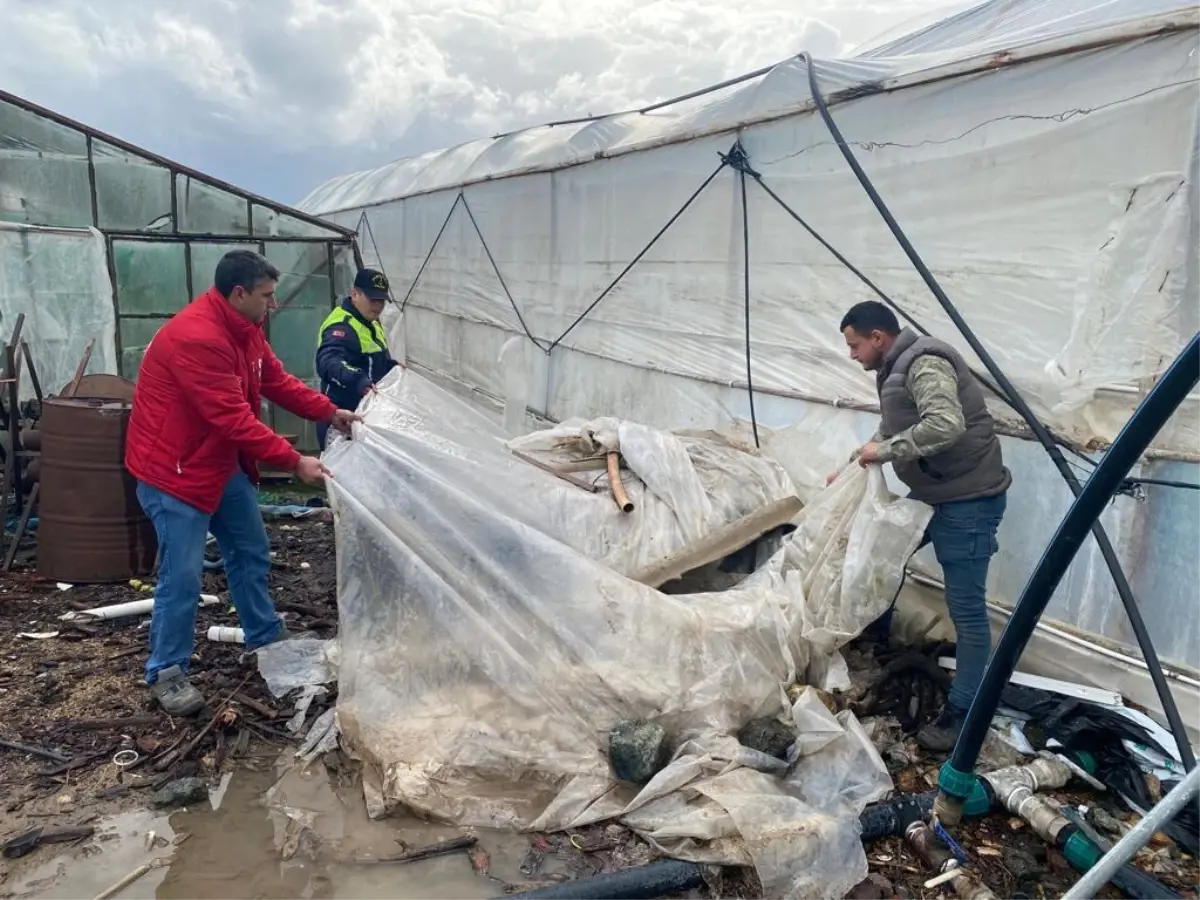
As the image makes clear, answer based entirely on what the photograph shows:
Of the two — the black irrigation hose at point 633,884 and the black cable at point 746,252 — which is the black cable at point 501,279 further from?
the black irrigation hose at point 633,884

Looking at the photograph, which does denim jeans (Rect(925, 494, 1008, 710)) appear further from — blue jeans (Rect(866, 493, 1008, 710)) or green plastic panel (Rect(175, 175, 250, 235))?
green plastic panel (Rect(175, 175, 250, 235))

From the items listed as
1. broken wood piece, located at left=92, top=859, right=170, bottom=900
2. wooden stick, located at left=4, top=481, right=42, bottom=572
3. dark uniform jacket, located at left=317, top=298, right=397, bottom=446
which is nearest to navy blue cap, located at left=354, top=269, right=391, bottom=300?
dark uniform jacket, located at left=317, top=298, right=397, bottom=446

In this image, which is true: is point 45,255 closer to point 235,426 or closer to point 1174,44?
point 235,426

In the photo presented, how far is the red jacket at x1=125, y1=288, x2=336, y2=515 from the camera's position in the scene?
3.25 meters

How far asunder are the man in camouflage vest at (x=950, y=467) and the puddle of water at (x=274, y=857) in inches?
69.0

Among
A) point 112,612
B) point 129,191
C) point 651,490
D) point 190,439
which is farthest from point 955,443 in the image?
point 129,191

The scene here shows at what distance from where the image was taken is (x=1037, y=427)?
11.1ft

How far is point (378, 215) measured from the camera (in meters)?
12.5

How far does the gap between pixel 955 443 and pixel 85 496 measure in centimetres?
445

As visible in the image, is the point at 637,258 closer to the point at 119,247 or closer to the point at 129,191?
the point at 119,247

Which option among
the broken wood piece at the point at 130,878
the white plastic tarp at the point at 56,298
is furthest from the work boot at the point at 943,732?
the white plastic tarp at the point at 56,298

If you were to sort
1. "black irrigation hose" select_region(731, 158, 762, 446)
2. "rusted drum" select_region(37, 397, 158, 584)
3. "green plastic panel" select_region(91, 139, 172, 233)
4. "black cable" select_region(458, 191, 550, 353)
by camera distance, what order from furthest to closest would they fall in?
"black cable" select_region(458, 191, 550, 353) < "green plastic panel" select_region(91, 139, 172, 233) < "black irrigation hose" select_region(731, 158, 762, 446) < "rusted drum" select_region(37, 397, 158, 584)

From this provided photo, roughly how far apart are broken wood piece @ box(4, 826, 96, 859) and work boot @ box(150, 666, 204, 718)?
0.65 metres

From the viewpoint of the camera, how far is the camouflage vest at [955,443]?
314cm
